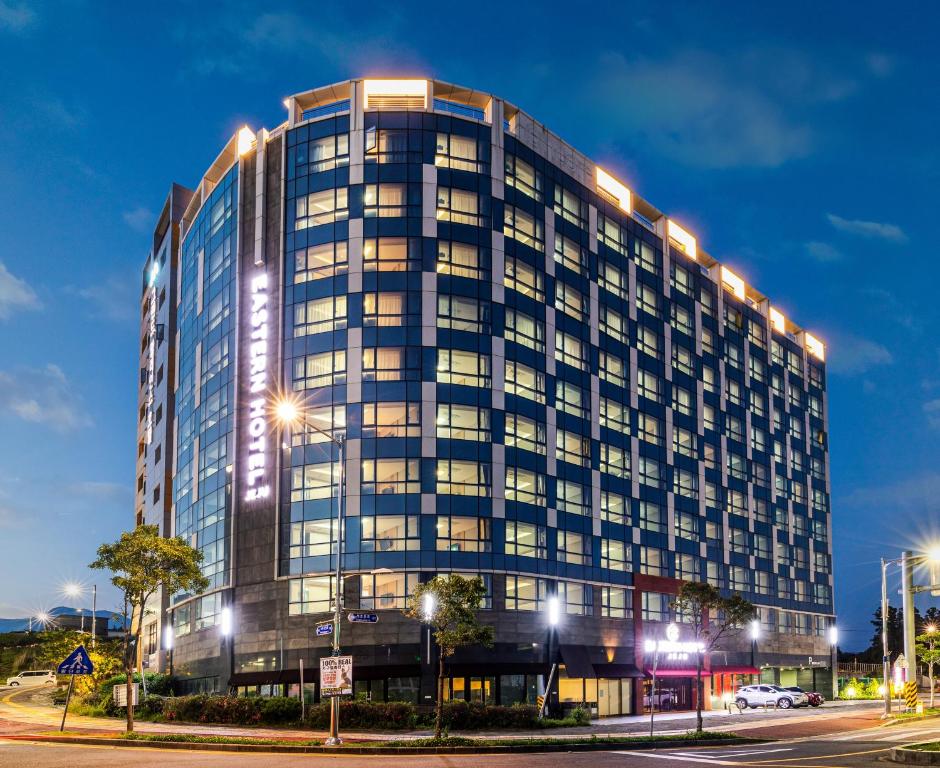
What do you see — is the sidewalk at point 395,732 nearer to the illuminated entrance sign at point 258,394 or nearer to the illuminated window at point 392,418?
the illuminated entrance sign at point 258,394

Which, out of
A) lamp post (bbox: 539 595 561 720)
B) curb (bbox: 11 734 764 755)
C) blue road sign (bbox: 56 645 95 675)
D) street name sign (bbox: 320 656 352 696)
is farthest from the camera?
lamp post (bbox: 539 595 561 720)

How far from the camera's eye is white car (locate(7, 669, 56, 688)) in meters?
113

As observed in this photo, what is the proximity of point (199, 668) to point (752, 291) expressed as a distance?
212ft

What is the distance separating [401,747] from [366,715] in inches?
425

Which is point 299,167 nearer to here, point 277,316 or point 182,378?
point 277,316

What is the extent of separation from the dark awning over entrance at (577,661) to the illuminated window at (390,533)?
12.3 metres

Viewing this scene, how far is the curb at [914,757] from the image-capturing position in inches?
1081

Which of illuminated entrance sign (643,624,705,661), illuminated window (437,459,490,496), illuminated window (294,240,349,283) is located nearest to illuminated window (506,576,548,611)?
illuminated window (437,459,490,496)

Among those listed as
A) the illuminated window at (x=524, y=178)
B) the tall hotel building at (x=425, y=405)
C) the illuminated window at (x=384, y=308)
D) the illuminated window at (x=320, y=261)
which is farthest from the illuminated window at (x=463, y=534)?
the illuminated window at (x=524, y=178)

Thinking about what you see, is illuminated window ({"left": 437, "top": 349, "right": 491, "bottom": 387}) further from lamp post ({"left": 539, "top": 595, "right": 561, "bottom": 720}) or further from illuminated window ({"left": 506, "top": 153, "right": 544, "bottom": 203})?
lamp post ({"left": 539, "top": 595, "right": 561, "bottom": 720})

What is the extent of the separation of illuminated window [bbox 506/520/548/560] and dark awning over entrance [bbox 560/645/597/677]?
590cm

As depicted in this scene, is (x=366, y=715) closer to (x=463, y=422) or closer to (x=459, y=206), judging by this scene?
(x=463, y=422)

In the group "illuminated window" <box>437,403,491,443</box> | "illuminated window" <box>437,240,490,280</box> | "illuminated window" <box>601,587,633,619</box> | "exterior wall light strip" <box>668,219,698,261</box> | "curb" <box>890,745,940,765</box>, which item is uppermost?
"exterior wall light strip" <box>668,219,698,261</box>

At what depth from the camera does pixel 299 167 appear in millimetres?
63531
